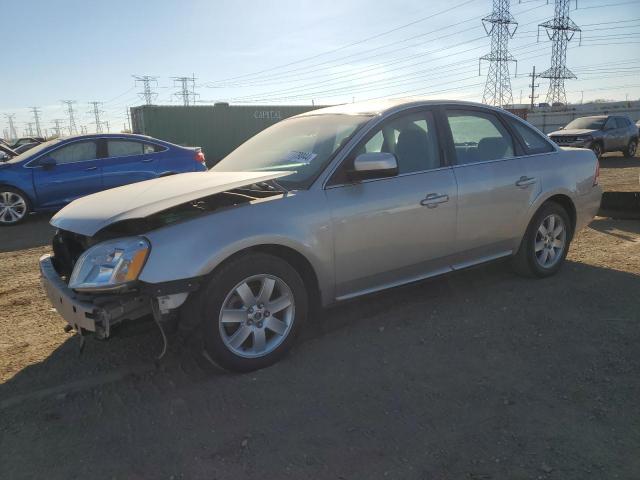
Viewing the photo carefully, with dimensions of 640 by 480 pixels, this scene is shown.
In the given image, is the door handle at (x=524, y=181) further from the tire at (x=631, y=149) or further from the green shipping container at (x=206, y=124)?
the green shipping container at (x=206, y=124)

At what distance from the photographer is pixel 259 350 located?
131 inches

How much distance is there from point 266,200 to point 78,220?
117cm

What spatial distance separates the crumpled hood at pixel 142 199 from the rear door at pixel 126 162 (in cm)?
609

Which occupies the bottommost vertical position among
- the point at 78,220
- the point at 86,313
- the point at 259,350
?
the point at 259,350

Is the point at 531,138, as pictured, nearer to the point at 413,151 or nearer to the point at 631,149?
the point at 413,151

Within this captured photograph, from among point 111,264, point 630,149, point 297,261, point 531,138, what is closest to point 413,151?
point 297,261

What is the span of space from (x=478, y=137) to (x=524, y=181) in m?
0.57

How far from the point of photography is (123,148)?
9773mm

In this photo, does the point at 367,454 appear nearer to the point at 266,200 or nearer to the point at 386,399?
the point at 386,399

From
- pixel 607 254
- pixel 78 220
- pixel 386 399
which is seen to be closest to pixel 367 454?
pixel 386 399

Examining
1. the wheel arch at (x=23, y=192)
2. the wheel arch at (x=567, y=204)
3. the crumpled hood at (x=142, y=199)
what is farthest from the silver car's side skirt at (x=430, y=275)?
the wheel arch at (x=23, y=192)

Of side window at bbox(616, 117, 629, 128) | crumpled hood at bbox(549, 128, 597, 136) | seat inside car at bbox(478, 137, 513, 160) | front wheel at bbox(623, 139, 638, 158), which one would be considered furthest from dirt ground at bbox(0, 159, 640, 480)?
front wheel at bbox(623, 139, 638, 158)

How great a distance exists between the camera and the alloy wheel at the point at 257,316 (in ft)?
10.4

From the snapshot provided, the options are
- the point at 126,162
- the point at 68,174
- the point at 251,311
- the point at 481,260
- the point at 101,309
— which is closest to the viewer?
the point at 101,309
